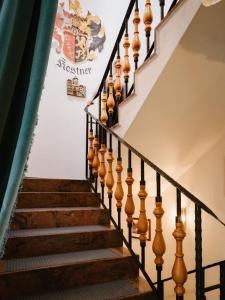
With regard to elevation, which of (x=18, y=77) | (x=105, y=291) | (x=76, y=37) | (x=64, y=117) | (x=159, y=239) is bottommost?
(x=105, y=291)

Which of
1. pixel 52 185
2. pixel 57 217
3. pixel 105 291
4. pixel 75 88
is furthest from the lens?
pixel 75 88

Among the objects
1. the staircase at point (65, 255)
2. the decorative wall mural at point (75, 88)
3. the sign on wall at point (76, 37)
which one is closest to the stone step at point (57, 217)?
the staircase at point (65, 255)

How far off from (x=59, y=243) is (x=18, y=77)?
1576mm

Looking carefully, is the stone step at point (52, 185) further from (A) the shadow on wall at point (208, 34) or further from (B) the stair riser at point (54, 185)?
(A) the shadow on wall at point (208, 34)

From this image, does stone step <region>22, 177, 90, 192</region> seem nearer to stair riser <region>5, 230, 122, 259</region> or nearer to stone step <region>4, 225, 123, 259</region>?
stone step <region>4, 225, 123, 259</region>

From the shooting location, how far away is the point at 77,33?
4207mm

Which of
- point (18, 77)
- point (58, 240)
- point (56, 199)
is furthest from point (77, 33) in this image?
point (18, 77)

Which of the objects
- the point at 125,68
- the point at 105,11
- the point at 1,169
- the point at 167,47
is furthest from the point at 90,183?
the point at 105,11

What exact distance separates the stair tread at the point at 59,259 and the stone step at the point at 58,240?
0.15 ft

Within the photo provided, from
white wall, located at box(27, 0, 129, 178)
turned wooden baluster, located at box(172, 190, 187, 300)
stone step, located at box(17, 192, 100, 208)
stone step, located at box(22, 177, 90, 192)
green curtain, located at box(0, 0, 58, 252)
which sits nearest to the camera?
green curtain, located at box(0, 0, 58, 252)

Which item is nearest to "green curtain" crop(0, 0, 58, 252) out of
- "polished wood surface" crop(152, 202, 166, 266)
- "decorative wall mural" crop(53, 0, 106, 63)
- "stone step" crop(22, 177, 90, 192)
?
"polished wood surface" crop(152, 202, 166, 266)

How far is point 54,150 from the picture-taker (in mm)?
3920

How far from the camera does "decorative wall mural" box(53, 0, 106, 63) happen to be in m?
4.05

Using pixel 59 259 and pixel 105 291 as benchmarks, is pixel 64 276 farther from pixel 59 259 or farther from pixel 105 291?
pixel 105 291
